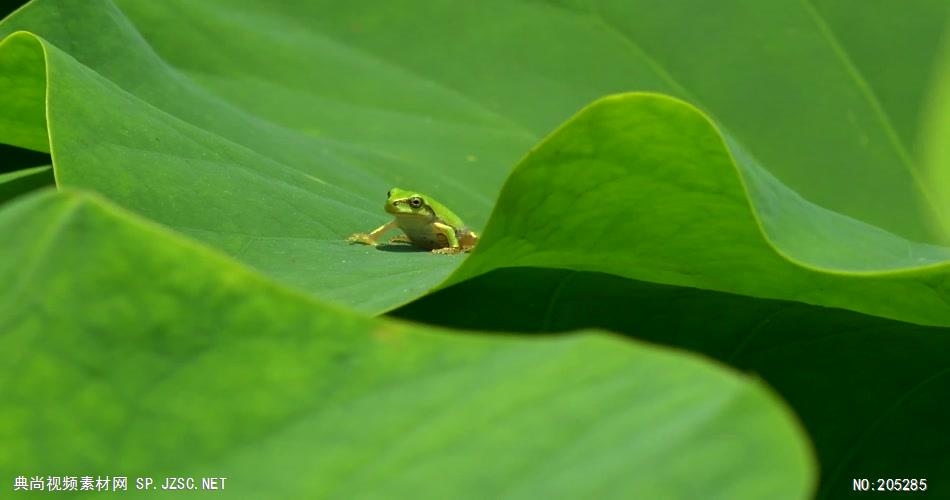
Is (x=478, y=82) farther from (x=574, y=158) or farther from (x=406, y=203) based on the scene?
(x=574, y=158)

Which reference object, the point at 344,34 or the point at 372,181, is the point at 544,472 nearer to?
the point at 372,181

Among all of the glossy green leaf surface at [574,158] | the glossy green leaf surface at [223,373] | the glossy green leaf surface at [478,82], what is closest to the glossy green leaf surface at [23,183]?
the glossy green leaf surface at [574,158]

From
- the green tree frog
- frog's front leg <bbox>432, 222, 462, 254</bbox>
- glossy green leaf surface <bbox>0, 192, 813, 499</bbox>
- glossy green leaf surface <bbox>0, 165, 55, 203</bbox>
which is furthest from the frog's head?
glossy green leaf surface <bbox>0, 192, 813, 499</bbox>

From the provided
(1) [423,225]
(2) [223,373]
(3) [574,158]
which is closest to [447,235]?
(1) [423,225]

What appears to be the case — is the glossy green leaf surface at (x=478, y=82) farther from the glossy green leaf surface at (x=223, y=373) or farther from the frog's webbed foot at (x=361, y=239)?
the glossy green leaf surface at (x=223, y=373)

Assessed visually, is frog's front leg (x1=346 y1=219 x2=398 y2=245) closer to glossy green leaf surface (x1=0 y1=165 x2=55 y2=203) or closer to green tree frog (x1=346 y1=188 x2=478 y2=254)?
green tree frog (x1=346 y1=188 x2=478 y2=254)

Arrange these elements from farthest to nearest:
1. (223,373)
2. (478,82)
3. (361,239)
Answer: (478,82), (361,239), (223,373)
